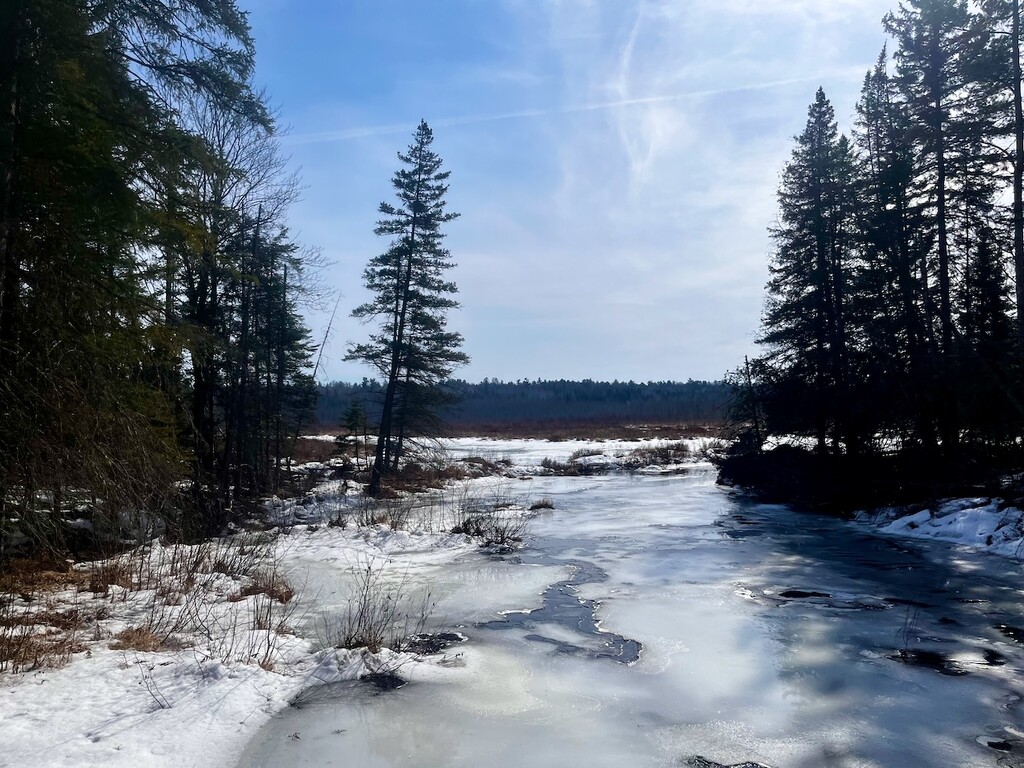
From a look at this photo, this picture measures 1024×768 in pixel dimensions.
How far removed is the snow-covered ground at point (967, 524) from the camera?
13.7 metres

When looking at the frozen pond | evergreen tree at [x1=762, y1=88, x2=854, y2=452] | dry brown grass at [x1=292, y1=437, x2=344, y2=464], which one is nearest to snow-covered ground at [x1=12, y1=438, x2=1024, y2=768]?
the frozen pond

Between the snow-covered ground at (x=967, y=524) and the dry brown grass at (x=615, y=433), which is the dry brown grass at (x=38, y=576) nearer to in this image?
the snow-covered ground at (x=967, y=524)

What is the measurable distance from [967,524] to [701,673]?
37.9 ft

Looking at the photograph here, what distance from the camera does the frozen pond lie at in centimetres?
518

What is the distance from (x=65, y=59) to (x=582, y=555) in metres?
11.2

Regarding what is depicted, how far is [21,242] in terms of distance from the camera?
6.84m

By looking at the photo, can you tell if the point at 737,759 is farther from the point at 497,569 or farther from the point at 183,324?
the point at 183,324

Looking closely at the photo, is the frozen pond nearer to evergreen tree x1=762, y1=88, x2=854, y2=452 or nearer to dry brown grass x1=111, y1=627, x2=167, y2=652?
dry brown grass x1=111, y1=627, x2=167, y2=652

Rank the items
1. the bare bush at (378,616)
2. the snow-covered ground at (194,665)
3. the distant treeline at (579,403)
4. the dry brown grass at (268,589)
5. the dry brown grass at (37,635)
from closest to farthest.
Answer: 1. the snow-covered ground at (194,665)
2. the dry brown grass at (37,635)
3. the bare bush at (378,616)
4. the dry brown grass at (268,589)
5. the distant treeline at (579,403)

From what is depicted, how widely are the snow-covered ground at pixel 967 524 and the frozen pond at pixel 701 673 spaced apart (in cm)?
90

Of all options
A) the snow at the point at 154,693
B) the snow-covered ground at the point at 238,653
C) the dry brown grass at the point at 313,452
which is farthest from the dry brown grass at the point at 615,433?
the snow at the point at 154,693

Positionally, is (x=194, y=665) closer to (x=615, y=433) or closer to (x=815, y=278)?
(x=815, y=278)

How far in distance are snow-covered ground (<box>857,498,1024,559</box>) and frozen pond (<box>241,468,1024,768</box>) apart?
2.94 ft

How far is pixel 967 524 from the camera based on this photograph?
15.2 meters
